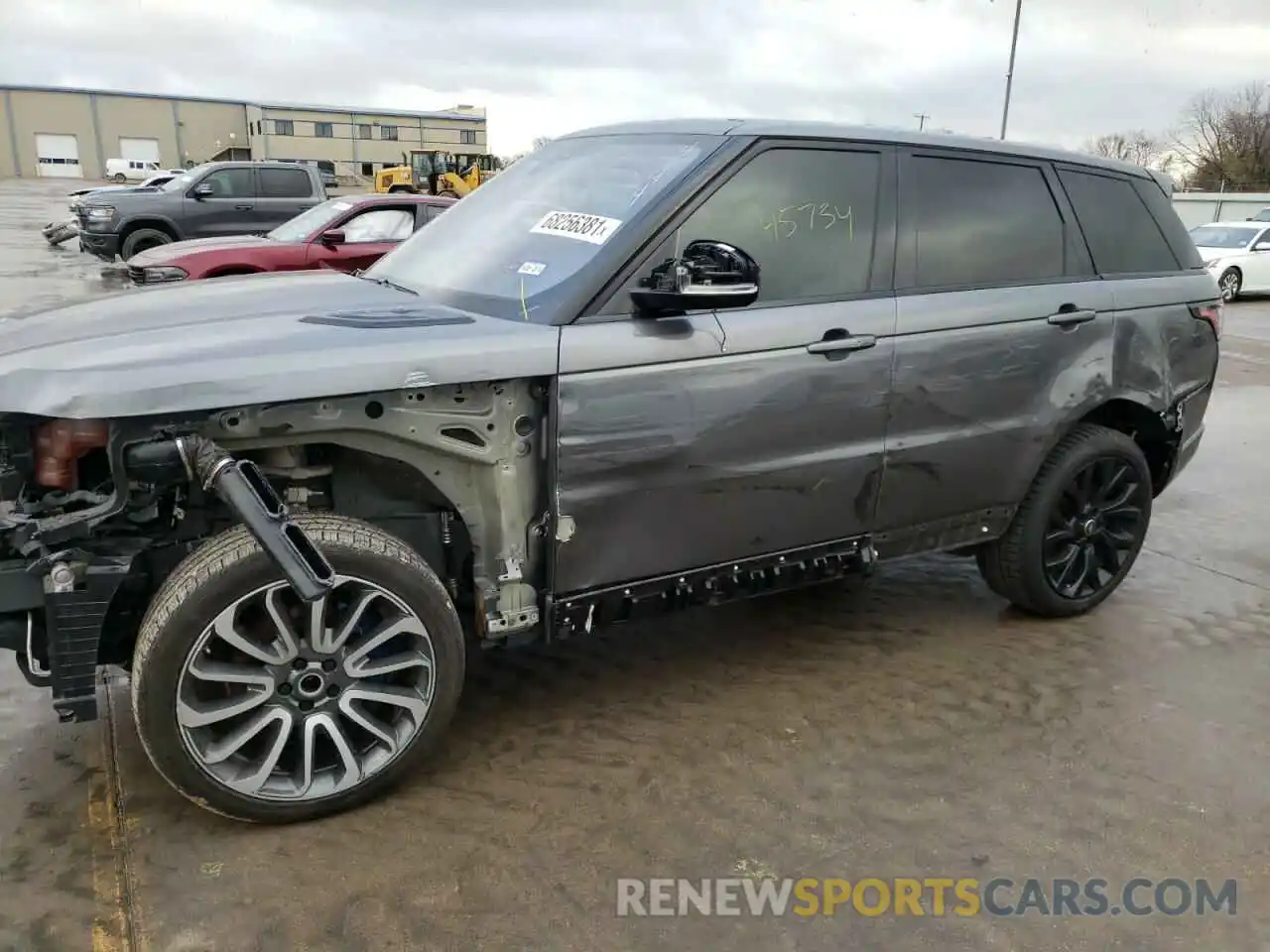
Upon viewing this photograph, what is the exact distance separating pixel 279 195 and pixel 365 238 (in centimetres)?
577

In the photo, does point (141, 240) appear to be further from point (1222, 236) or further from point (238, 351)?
point (1222, 236)


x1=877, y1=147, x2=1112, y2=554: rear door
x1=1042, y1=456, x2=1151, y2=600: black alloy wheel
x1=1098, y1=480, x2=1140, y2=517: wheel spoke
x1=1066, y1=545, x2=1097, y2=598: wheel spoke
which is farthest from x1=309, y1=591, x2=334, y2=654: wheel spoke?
x1=1098, y1=480, x2=1140, y2=517: wheel spoke

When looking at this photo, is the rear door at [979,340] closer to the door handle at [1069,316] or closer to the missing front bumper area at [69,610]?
the door handle at [1069,316]

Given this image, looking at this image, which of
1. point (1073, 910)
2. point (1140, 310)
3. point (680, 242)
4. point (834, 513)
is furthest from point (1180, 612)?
point (680, 242)

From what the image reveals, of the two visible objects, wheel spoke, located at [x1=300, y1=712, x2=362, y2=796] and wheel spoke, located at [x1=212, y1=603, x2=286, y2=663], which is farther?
wheel spoke, located at [x1=300, y1=712, x2=362, y2=796]

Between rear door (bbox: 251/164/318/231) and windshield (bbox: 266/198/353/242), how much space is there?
14.8 feet

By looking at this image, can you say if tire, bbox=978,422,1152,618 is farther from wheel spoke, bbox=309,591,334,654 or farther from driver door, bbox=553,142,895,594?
wheel spoke, bbox=309,591,334,654

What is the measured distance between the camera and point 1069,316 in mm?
3854

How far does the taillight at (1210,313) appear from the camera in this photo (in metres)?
4.37

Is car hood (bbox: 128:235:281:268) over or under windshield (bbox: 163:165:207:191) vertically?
under

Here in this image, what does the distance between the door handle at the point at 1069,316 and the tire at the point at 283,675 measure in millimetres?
2560

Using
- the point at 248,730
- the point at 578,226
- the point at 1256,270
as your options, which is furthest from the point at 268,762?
the point at 1256,270

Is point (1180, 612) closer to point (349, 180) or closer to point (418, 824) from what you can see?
point (418, 824)

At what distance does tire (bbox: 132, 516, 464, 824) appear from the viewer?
98.9 inches
